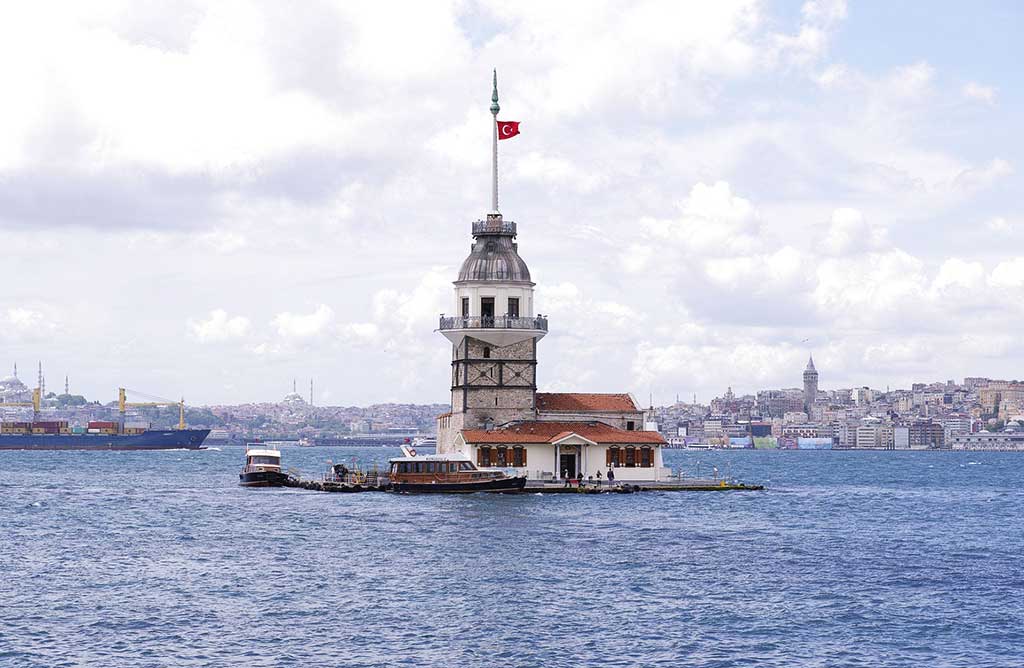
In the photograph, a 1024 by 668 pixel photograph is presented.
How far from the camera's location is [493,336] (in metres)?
98.2

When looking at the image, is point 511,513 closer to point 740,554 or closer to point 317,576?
point 740,554

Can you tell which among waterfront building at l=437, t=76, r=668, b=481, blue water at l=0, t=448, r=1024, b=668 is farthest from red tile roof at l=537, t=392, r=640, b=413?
blue water at l=0, t=448, r=1024, b=668

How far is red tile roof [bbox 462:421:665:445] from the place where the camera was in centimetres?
9494

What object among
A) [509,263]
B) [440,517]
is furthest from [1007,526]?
[509,263]

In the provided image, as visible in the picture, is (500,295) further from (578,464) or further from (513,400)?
(578,464)

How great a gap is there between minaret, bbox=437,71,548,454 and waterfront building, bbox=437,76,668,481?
0.22 feet

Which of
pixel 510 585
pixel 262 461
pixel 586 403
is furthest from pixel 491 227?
pixel 510 585

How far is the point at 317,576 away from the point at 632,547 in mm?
15010

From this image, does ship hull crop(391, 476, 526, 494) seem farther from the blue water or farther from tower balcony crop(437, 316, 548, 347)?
tower balcony crop(437, 316, 548, 347)

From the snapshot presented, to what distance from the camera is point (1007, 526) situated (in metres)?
78.2

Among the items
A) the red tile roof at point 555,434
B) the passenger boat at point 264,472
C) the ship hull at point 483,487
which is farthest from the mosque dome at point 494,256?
the passenger boat at point 264,472

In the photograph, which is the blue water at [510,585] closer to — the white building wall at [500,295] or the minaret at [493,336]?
the minaret at [493,336]

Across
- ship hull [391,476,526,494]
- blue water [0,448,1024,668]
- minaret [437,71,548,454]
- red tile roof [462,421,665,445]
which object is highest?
minaret [437,71,548,454]

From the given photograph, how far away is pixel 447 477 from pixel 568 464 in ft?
29.5
